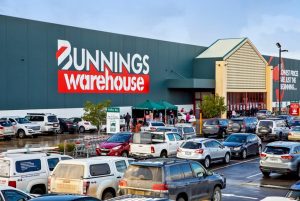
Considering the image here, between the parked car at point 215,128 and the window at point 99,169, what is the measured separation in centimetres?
2862

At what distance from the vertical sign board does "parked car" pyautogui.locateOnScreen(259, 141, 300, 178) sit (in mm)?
10382

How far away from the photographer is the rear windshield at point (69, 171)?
16453 mm

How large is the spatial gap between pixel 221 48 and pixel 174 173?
61.2m

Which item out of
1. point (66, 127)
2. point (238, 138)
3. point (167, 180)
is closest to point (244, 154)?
point (238, 138)

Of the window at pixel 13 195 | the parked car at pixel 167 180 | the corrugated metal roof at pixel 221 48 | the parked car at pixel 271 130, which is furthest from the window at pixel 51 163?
the corrugated metal roof at pixel 221 48

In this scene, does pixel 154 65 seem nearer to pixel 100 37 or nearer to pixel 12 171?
pixel 100 37

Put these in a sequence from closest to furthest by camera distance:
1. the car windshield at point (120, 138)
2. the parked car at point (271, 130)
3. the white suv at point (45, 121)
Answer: the car windshield at point (120, 138) < the parked car at point (271, 130) < the white suv at point (45, 121)

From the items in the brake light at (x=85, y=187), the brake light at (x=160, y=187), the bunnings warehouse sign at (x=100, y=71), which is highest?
the bunnings warehouse sign at (x=100, y=71)

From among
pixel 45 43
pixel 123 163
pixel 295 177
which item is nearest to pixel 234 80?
pixel 45 43

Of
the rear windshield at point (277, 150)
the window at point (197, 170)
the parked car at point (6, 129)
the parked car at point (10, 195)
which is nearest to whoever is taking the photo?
the parked car at point (10, 195)

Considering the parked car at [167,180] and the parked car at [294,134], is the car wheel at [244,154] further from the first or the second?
the parked car at [167,180]

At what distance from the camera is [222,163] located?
29.4m

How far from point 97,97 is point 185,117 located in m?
10.3

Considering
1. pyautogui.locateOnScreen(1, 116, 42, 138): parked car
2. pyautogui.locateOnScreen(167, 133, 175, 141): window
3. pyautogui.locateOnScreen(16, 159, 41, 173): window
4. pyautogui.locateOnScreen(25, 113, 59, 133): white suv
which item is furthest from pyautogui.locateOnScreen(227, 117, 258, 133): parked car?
pyautogui.locateOnScreen(16, 159, 41, 173): window
